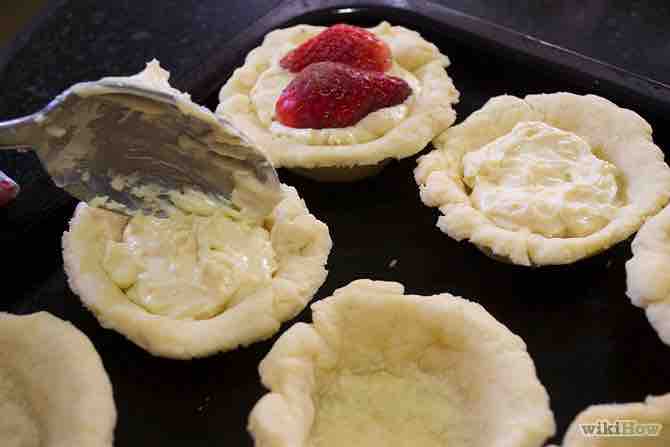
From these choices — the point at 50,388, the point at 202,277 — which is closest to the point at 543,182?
the point at 202,277

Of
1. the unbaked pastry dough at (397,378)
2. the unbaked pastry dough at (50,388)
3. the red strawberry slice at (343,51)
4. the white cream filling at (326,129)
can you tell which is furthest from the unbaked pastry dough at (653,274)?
the unbaked pastry dough at (50,388)

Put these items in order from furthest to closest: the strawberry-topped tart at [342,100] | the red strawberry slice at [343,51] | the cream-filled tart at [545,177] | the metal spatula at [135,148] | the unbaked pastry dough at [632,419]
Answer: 1. the red strawberry slice at [343,51]
2. the strawberry-topped tart at [342,100]
3. the cream-filled tart at [545,177]
4. the metal spatula at [135,148]
5. the unbaked pastry dough at [632,419]

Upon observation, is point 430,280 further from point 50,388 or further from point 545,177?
point 50,388

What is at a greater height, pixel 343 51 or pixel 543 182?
pixel 343 51

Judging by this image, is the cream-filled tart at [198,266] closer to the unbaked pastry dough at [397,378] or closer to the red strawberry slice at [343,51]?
the unbaked pastry dough at [397,378]

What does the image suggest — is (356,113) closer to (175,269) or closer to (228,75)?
(228,75)
